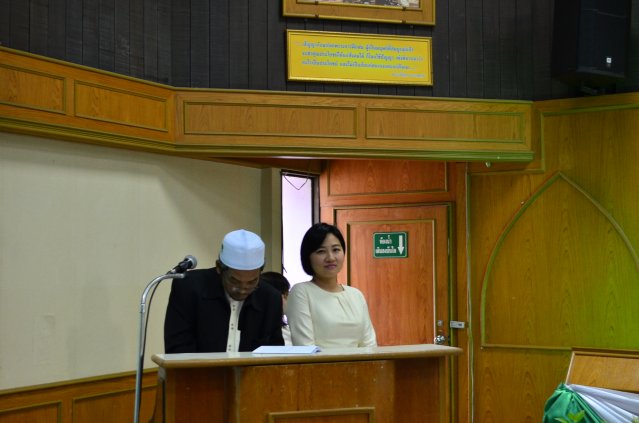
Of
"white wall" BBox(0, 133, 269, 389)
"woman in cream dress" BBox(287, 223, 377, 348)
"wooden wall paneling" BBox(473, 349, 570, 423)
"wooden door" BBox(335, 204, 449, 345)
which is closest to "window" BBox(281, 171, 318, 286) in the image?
"wooden door" BBox(335, 204, 449, 345)

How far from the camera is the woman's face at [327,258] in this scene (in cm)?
395

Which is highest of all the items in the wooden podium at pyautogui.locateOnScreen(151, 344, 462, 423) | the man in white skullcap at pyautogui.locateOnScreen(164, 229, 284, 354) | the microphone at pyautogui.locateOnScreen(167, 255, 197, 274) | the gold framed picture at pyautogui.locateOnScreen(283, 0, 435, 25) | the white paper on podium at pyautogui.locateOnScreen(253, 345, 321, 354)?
the gold framed picture at pyautogui.locateOnScreen(283, 0, 435, 25)

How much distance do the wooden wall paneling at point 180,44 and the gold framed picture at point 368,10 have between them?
712 millimetres

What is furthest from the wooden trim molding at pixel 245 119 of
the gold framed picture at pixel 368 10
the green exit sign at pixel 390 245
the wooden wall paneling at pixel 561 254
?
Result: the green exit sign at pixel 390 245

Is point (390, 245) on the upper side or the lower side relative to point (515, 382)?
upper

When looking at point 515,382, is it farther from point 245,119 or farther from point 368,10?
point 368,10

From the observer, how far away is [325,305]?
12.8 ft

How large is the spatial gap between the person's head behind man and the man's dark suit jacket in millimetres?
65

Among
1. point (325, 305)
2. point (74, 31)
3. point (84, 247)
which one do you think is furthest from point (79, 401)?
point (74, 31)

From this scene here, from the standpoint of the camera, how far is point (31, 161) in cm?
493

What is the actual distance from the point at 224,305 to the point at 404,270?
11.9ft

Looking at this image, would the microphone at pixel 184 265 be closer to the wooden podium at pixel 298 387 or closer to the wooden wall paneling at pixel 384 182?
the wooden podium at pixel 298 387

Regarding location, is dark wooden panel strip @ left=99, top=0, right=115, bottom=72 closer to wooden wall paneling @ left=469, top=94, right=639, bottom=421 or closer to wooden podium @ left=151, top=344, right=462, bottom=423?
wooden podium @ left=151, top=344, right=462, bottom=423

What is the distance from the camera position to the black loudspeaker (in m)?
5.78
